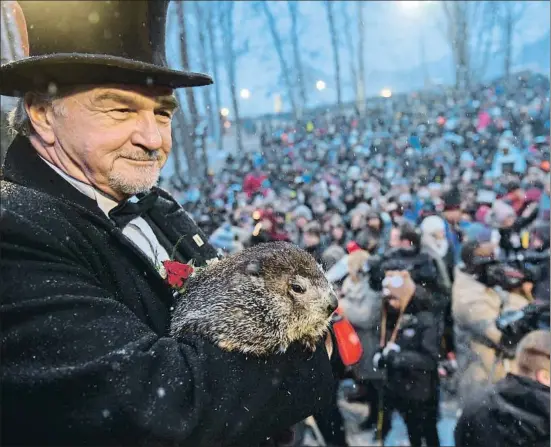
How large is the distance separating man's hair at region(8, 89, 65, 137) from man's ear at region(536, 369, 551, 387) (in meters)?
2.80

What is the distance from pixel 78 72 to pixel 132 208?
1.81 feet

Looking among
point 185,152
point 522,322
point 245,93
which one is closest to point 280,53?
point 245,93

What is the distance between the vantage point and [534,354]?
2945 mm

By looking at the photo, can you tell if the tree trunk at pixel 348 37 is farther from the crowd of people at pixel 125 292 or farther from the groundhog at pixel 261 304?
the groundhog at pixel 261 304

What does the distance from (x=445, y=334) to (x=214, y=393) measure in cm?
422

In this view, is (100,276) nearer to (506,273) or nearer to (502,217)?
(506,273)

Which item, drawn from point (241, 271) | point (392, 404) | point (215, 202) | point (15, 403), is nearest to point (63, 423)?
point (15, 403)

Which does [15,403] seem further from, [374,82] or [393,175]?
[374,82]

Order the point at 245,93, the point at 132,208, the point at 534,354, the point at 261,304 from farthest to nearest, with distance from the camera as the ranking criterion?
the point at 245,93 → the point at 534,354 → the point at 132,208 → the point at 261,304

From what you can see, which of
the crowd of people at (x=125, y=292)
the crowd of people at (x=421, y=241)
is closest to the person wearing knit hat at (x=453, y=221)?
the crowd of people at (x=421, y=241)

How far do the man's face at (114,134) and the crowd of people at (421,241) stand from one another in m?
0.73

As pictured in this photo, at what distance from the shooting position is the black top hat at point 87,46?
1.41 metres

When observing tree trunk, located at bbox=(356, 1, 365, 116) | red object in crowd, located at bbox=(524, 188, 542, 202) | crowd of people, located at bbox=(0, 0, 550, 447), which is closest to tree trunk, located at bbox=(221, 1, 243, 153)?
tree trunk, located at bbox=(356, 1, 365, 116)

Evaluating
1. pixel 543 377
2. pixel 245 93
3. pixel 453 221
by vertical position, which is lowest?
pixel 453 221
